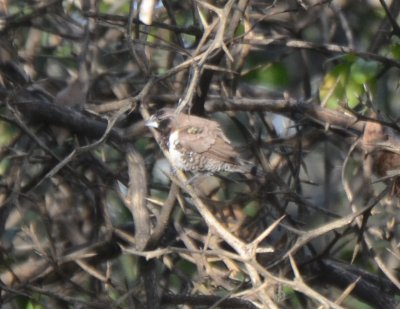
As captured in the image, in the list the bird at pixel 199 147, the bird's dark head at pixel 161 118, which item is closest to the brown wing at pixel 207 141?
the bird at pixel 199 147

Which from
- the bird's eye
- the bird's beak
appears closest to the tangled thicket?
the bird's beak

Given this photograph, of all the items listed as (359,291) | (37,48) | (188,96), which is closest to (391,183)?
(188,96)

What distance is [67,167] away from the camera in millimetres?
5715

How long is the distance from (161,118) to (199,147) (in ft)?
2.34

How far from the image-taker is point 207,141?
6.01 m

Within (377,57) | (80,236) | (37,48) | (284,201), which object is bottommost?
(80,236)

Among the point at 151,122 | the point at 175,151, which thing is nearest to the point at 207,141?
the point at 175,151

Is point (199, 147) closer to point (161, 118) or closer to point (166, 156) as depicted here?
point (161, 118)

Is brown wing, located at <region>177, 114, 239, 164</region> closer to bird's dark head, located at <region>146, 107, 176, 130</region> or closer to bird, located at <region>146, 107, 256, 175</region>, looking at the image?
bird, located at <region>146, 107, 256, 175</region>

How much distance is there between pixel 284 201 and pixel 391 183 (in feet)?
5.01

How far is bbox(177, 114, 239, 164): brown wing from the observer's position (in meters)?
5.80

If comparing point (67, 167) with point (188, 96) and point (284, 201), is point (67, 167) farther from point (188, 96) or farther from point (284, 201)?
point (188, 96)

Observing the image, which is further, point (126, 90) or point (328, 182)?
point (328, 182)

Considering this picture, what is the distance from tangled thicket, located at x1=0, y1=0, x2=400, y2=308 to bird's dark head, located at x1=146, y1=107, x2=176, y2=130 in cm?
7
